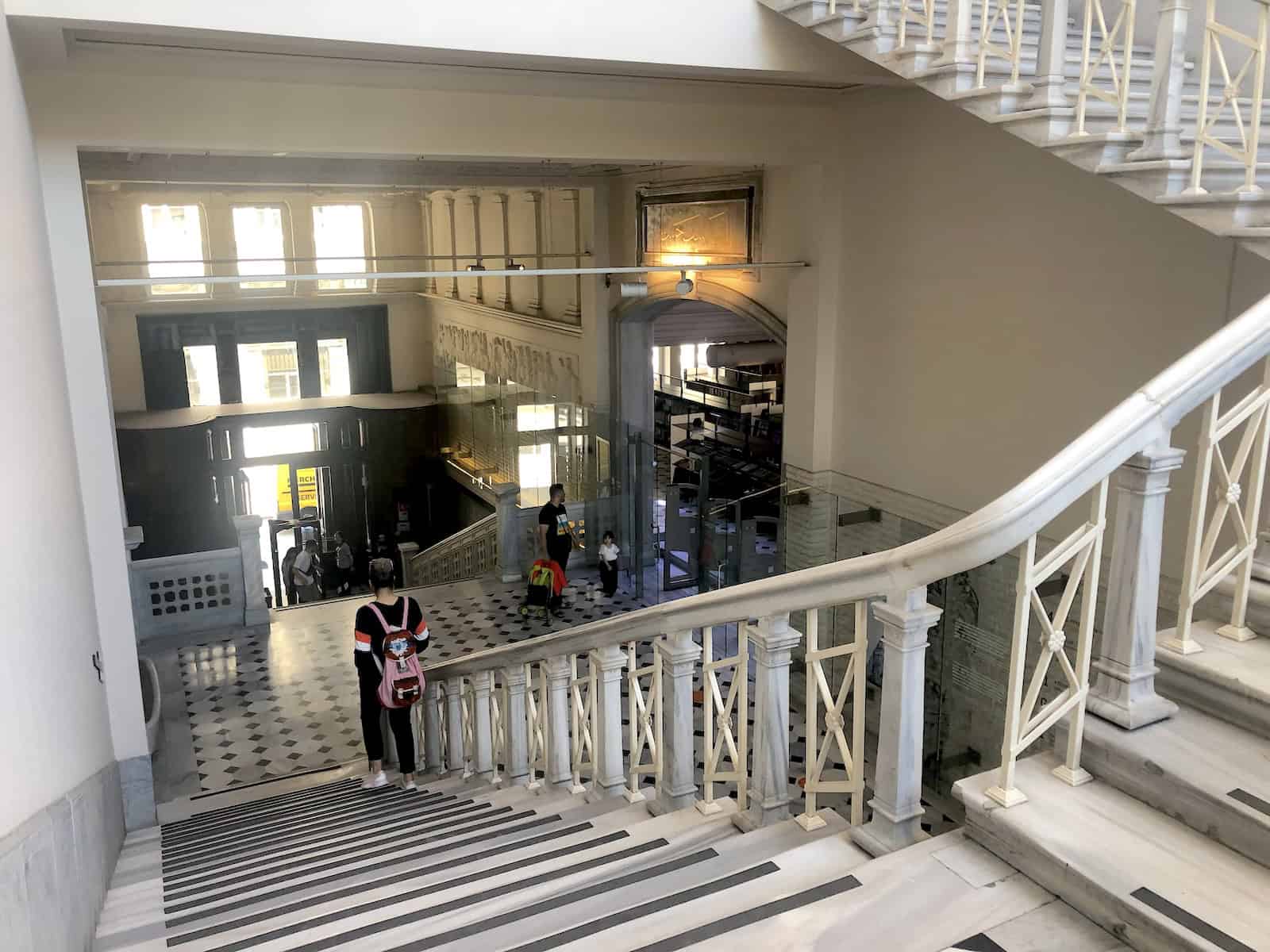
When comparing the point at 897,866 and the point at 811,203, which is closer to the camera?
the point at 897,866

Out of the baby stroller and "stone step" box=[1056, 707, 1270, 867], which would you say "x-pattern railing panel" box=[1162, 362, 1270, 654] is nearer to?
"stone step" box=[1056, 707, 1270, 867]

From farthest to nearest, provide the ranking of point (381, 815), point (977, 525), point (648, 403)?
point (648, 403), point (381, 815), point (977, 525)

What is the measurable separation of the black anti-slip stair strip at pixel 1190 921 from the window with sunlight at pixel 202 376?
1924cm

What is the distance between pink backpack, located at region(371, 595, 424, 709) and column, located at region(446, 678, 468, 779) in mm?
244

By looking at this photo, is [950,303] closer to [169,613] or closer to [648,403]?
[648,403]

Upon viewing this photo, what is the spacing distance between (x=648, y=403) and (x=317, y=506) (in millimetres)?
10006

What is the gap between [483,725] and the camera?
596cm

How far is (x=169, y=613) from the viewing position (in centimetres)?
1138

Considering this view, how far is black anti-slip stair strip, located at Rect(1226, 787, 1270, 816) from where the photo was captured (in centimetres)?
213

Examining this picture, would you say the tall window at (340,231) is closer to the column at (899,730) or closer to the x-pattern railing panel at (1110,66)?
the x-pattern railing panel at (1110,66)

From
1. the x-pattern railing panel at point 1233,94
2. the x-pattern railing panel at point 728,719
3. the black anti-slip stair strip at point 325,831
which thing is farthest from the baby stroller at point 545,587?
the x-pattern railing panel at point 1233,94

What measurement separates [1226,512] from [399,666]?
4943mm

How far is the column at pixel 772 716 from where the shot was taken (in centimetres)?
288

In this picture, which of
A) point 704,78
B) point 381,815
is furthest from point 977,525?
point 704,78
